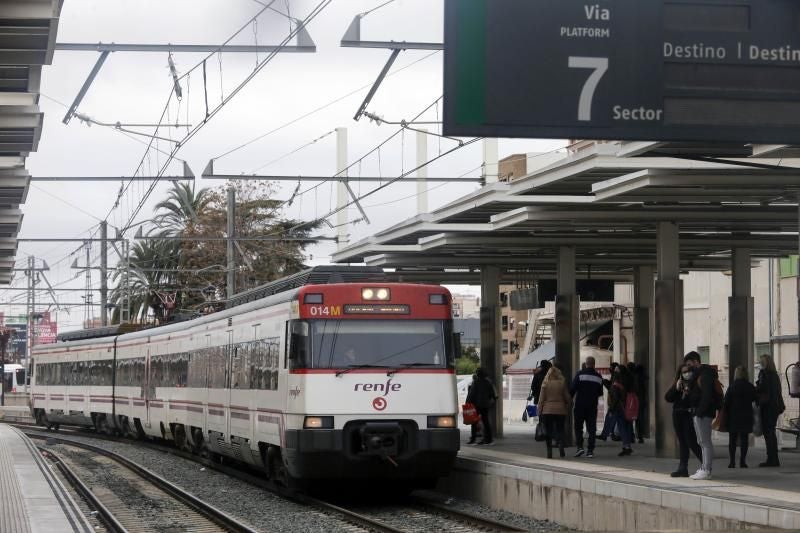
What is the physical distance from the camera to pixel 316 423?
768 inches

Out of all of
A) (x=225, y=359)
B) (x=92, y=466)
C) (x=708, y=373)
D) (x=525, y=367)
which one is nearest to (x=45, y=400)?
(x=525, y=367)

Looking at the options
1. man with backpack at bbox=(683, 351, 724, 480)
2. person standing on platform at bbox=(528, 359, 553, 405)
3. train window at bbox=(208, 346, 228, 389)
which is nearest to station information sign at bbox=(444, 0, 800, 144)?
man with backpack at bbox=(683, 351, 724, 480)

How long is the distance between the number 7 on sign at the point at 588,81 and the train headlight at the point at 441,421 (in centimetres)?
814

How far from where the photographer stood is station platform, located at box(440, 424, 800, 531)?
45.7ft

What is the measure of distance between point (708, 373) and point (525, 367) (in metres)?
35.2

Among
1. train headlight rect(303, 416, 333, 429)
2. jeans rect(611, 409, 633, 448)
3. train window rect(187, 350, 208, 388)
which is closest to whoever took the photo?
train headlight rect(303, 416, 333, 429)

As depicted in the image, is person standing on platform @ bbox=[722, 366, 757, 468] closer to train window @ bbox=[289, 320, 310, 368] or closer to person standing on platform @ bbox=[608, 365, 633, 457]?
person standing on platform @ bbox=[608, 365, 633, 457]

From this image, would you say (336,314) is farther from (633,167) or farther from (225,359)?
(225,359)

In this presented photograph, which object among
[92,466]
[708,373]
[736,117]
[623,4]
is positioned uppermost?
[623,4]

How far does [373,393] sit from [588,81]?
8.10 m

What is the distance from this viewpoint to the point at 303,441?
1950cm

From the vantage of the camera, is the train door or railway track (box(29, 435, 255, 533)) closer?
railway track (box(29, 435, 255, 533))

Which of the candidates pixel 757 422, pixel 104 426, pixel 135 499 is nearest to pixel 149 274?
pixel 104 426

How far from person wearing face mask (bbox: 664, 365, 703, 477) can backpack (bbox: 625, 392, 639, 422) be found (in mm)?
5795
